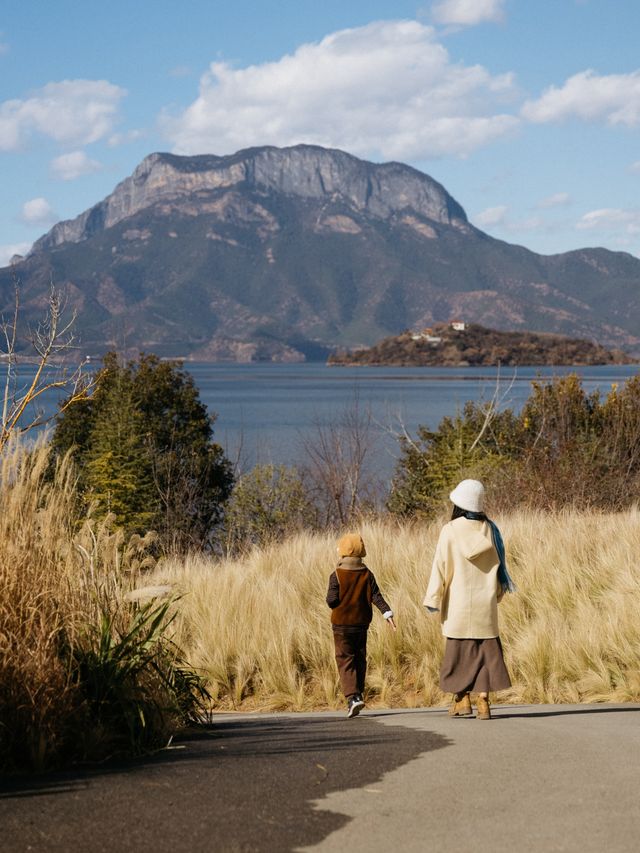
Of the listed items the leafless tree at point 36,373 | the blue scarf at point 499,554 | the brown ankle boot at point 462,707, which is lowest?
the brown ankle boot at point 462,707

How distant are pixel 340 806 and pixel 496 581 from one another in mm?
3102

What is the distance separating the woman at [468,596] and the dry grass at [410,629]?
197 cm

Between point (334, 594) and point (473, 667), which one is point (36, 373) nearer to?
point (334, 594)

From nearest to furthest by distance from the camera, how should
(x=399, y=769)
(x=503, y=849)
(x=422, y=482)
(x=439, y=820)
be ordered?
(x=503, y=849) → (x=439, y=820) → (x=399, y=769) → (x=422, y=482)

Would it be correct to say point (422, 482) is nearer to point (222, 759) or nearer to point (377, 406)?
point (222, 759)

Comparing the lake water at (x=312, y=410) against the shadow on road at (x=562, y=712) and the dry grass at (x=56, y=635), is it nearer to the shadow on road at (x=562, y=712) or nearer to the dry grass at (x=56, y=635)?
the shadow on road at (x=562, y=712)

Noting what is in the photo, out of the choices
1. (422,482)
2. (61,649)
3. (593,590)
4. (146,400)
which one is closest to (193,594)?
(593,590)

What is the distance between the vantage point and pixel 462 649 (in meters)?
7.36

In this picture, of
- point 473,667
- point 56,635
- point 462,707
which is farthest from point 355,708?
point 56,635

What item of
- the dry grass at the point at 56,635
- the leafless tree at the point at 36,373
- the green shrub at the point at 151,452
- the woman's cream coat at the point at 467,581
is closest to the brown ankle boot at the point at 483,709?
the woman's cream coat at the point at 467,581

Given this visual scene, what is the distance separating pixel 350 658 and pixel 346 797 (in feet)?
10.7

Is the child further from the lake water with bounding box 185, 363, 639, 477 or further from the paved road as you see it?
the lake water with bounding box 185, 363, 639, 477

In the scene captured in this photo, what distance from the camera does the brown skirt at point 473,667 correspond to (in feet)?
23.6

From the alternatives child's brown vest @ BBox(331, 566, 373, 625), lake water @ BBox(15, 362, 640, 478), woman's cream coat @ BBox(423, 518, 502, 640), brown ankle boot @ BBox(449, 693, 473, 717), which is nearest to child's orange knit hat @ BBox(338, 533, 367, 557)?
child's brown vest @ BBox(331, 566, 373, 625)
